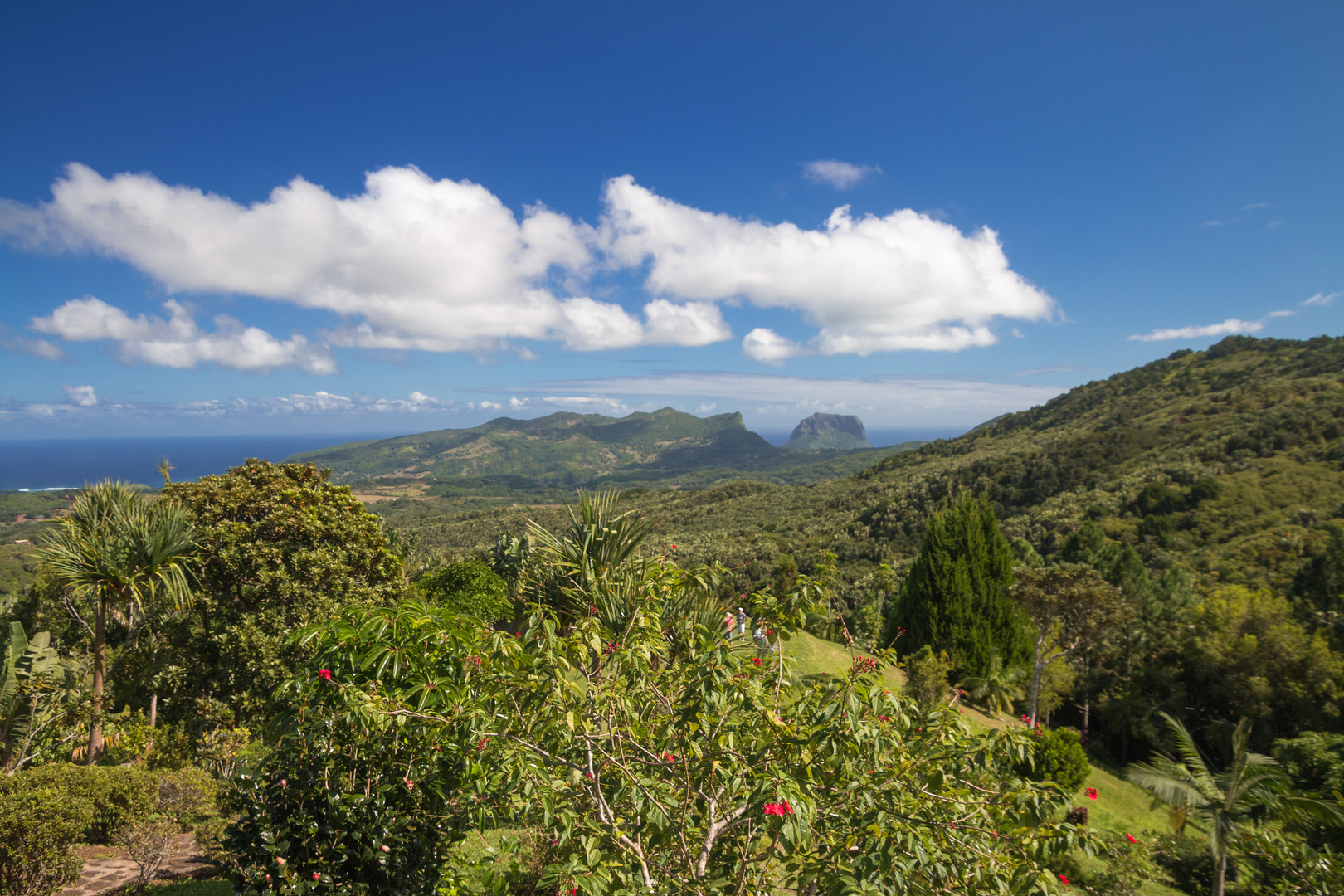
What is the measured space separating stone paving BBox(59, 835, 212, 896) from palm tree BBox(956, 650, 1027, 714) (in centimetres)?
1832

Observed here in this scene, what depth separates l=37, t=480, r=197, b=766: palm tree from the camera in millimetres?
7531

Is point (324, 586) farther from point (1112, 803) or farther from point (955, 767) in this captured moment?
point (1112, 803)

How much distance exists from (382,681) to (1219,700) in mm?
24491

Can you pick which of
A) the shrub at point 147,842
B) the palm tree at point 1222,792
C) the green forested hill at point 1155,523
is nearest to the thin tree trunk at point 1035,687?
the green forested hill at point 1155,523

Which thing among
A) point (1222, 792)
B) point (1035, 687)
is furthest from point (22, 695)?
point (1035, 687)

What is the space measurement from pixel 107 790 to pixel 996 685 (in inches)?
835

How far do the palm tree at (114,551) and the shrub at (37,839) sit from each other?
3.92 metres

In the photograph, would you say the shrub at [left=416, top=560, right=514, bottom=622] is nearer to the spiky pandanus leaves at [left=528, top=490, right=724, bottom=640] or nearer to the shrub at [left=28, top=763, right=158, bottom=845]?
the shrub at [left=28, top=763, right=158, bottom=845]

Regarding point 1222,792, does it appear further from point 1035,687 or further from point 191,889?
point 191,889

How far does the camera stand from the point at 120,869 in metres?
5.62

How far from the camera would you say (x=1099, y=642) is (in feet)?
63.4

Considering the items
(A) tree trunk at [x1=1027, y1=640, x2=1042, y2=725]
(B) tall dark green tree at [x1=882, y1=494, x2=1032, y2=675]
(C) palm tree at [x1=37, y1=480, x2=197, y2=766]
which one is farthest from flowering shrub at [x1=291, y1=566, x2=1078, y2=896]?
(B) tall dark green tree at [x1=882, y1=494, x2=1032, y2=675]

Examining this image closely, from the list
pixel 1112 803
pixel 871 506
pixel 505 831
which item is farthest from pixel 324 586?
pixel 871 506

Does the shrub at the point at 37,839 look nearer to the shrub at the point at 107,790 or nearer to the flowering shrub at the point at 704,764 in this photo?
the shrub at the point at 107,790
